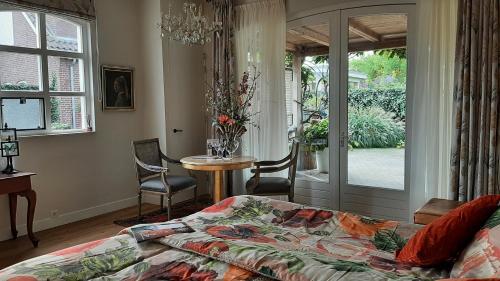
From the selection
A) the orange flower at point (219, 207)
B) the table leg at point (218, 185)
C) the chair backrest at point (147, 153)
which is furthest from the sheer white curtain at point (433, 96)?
the chair backrest at point (147, 153)

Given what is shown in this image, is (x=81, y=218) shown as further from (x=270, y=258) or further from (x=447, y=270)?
(x=447, y=270)

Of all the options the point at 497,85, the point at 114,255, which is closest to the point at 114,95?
the point at 114,255

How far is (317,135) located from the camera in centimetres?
457

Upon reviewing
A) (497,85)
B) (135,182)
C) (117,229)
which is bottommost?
(117,229)

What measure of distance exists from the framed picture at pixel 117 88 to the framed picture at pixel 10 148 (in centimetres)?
120

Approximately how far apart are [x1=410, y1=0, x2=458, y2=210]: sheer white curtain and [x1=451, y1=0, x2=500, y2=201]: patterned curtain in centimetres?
15

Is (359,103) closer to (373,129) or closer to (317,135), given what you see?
(373,129)

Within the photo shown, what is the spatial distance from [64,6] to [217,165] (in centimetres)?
239

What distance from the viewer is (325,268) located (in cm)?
145

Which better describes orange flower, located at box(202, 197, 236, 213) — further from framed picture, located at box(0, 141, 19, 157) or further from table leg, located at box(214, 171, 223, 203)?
framed picture, located at box(0, 141, 19, 157)

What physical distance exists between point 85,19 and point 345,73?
9.90 ft

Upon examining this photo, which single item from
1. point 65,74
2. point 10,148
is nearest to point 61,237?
point 10,148

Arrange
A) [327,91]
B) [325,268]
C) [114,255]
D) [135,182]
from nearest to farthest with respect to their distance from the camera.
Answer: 1. [325,268]
2. [114,255]
3. [327,91]
4. [135,182]

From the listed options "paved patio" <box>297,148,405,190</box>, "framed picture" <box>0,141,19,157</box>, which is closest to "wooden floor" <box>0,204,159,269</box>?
"framed picture" <box>0,141,19,157</box>
